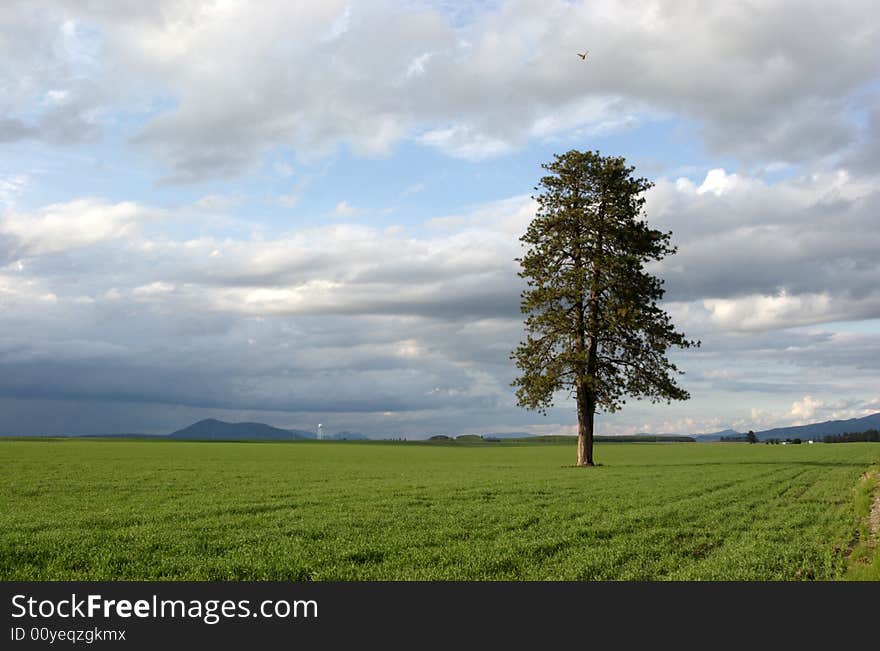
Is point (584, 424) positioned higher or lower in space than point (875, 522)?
higher

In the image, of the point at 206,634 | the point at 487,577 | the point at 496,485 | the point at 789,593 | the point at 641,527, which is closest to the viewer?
the point at 206,634

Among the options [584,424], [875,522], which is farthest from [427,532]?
[584,424]

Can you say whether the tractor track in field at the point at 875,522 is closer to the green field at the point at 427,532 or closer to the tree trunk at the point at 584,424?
the green field at the point at 427,532

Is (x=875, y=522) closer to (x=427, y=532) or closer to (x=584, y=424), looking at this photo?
(x=427, y=532)

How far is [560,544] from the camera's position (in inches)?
665

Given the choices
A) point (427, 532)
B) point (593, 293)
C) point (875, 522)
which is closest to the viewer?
point (427, 532)

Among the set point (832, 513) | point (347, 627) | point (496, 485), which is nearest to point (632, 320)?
point (496, 485)

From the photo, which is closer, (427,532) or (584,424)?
(427,532)

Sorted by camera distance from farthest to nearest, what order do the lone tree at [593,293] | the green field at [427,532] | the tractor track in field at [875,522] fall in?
the lone tree at [593,293] → the tractor track in field at [875,522] → the green field at [427,532]

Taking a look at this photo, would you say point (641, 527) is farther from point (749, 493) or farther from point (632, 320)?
point (632, 320)

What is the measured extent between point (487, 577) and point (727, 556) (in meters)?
5.44

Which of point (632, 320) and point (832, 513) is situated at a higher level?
point (632, 320)

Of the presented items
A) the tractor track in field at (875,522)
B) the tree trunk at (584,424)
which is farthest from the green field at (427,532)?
the tree trunk at (584,424)

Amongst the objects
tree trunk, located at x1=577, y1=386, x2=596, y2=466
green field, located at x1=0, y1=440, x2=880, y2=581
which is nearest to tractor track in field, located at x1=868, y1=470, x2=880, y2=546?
green field, located at x1=0, y1=440, x2=880, y2=581
